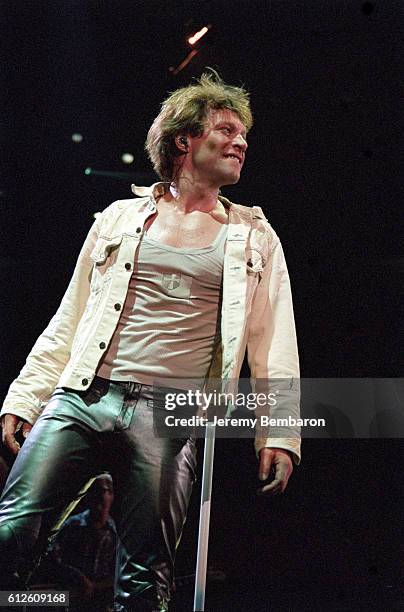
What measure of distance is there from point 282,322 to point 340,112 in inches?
44.4

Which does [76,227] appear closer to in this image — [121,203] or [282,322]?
[121,203]

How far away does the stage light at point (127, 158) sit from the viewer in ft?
9.66

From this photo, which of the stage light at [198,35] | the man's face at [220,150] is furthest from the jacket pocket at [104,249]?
the stage light at [198,35]

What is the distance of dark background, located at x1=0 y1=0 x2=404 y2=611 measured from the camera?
9.39 feet

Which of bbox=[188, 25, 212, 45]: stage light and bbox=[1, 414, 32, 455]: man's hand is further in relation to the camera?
bbox=[188, 25, 212, 45]: stage light

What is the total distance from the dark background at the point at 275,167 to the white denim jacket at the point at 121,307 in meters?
0.65

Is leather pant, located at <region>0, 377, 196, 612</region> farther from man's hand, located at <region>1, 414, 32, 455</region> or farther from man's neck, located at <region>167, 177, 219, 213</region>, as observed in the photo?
man's neck, located at <region>167, 177, 219, 213</region>

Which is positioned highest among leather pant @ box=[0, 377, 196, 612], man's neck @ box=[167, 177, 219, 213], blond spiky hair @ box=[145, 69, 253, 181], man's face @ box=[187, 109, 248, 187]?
blond spiky hair @ box=[145, 69, 253, 181]

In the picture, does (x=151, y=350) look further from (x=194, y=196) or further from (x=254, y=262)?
(x=194, y=196)

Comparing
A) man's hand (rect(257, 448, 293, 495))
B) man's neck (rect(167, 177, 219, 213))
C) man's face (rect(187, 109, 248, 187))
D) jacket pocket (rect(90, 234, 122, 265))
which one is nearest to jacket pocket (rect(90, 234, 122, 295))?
jacket pocket (rect(90, 234, 122, 265))

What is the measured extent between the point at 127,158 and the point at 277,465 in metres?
1.43

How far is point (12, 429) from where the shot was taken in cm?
214

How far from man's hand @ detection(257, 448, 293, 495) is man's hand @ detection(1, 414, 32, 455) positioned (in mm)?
666

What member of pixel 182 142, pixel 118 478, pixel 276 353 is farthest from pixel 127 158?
pixel 118 478
